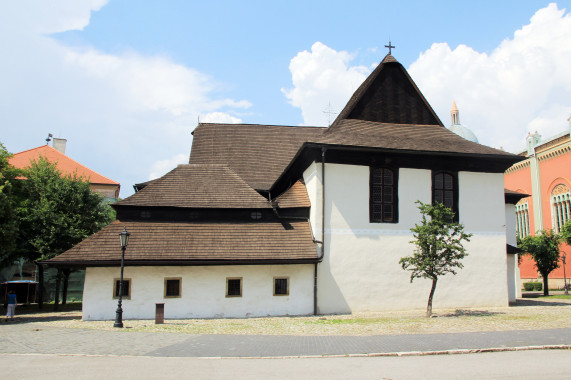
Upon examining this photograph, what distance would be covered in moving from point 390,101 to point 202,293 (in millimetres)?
13622

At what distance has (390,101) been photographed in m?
22.7

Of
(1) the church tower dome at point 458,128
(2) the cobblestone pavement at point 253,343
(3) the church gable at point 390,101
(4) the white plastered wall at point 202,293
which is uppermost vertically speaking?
(1) the church tower dome at point 458,128

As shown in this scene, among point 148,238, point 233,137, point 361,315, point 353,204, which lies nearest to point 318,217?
point 353,204

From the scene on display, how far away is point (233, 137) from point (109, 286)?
14119 mm

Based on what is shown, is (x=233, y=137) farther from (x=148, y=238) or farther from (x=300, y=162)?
(x=148, y=238)

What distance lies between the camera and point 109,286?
1788 cm

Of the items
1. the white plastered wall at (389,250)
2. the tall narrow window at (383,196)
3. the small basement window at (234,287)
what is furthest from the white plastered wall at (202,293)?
the tall narrow window at (383,196)

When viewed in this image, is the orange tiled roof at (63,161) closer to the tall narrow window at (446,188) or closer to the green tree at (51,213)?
the green tree at (51,213)

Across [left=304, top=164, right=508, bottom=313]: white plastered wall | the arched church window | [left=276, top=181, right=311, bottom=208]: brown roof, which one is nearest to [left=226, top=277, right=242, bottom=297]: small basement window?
[left=304, top=164, right=508, bottom=313]: white plastered wall

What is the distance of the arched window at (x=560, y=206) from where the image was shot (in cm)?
5016

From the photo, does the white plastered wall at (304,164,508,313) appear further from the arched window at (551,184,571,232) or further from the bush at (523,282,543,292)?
the arched window at (551,184,571,232)

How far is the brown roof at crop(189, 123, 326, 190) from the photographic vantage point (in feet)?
88.3

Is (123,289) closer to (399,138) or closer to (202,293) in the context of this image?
(202,293)

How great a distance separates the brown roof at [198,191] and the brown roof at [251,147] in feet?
12.6
